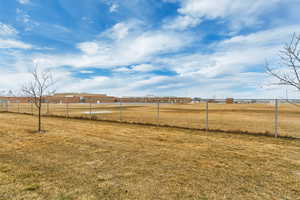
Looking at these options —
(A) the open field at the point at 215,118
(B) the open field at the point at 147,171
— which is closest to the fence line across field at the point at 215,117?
(A) the open field at the point at 215,118

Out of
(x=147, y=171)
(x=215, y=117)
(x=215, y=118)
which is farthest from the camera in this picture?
(x=215, y=117)

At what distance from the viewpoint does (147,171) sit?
4.02 metres

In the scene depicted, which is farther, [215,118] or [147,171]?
[215,118]

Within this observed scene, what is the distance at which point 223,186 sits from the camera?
3346mm

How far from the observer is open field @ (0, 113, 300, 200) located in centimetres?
309

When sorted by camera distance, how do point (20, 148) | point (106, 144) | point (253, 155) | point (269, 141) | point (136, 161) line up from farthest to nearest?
point (269, 141)
point (106, 144)
point (20, 148)
point (253, 155)
point (136, 161)

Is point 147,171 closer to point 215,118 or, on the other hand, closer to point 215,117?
point 215,118

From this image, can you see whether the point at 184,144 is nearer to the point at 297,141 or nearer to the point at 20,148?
the point at 297,141

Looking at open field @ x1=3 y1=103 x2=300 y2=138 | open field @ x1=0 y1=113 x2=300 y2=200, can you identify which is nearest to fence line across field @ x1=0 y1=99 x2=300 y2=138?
open field @ x1=3 y1=103 x2=300 y2=138

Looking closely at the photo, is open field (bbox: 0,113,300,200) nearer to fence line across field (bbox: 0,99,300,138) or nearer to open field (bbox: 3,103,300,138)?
fence line across field (bbox: 0,99,300,138)

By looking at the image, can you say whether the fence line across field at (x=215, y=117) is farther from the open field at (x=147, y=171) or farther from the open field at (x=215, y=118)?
the open field at (x=147, y=171)

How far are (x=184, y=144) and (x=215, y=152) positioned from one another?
132 centimetres

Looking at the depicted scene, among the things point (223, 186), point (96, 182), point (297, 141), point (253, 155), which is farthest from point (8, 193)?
point (297, 141)

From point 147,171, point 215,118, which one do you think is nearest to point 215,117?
point 215,118
